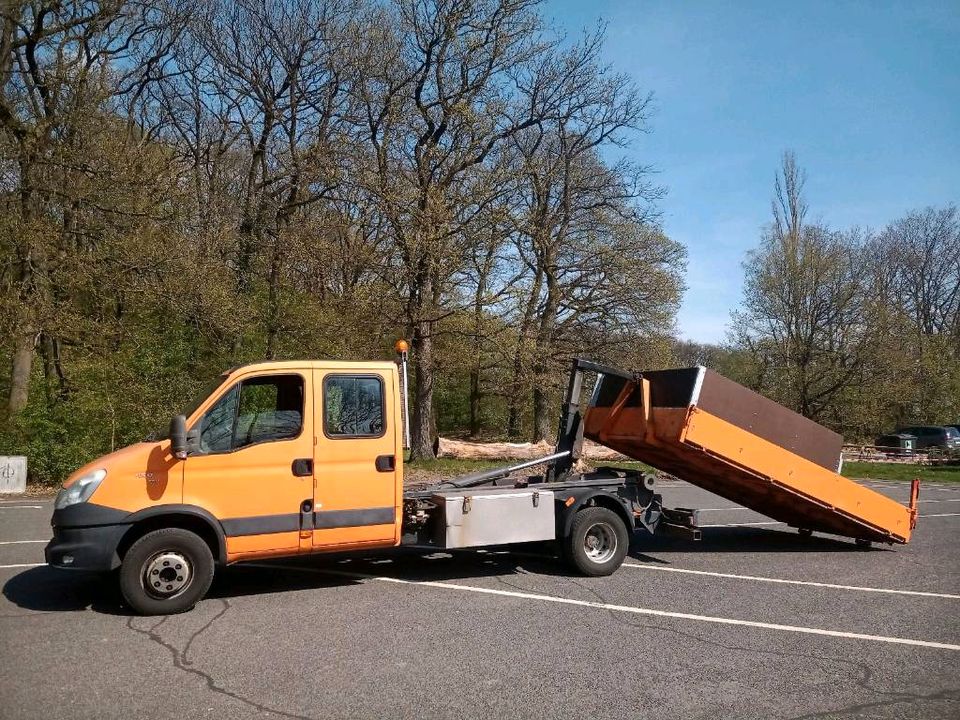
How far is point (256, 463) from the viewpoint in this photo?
6.95m

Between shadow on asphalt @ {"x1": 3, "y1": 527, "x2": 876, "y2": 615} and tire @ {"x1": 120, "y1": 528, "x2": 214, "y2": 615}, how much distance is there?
34 cm

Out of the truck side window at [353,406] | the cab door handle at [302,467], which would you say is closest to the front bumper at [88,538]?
the cab door handle at [302,467]

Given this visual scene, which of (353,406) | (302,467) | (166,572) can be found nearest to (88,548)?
(166,572)

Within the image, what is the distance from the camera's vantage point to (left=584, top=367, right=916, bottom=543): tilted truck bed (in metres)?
8.44

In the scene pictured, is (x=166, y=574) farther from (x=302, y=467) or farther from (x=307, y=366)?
(x=307, y=366)

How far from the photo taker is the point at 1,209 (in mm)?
17688

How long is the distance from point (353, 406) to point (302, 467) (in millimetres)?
772

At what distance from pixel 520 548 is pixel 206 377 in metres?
12.9

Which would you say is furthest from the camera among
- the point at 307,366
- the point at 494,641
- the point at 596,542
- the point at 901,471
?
the point at 901,471

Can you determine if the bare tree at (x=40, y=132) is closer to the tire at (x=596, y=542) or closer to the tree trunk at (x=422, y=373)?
→ the tree trunk at (x=422, y=373)

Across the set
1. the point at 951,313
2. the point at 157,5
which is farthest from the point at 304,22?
the point at 951,313

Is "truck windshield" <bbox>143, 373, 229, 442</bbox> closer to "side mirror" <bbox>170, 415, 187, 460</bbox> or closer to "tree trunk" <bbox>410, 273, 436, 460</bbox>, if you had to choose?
"side mirror" <bbox>170, 415, 187, 460</bbox>

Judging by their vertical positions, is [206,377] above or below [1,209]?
below

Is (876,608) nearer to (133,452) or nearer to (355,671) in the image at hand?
(355,671)
